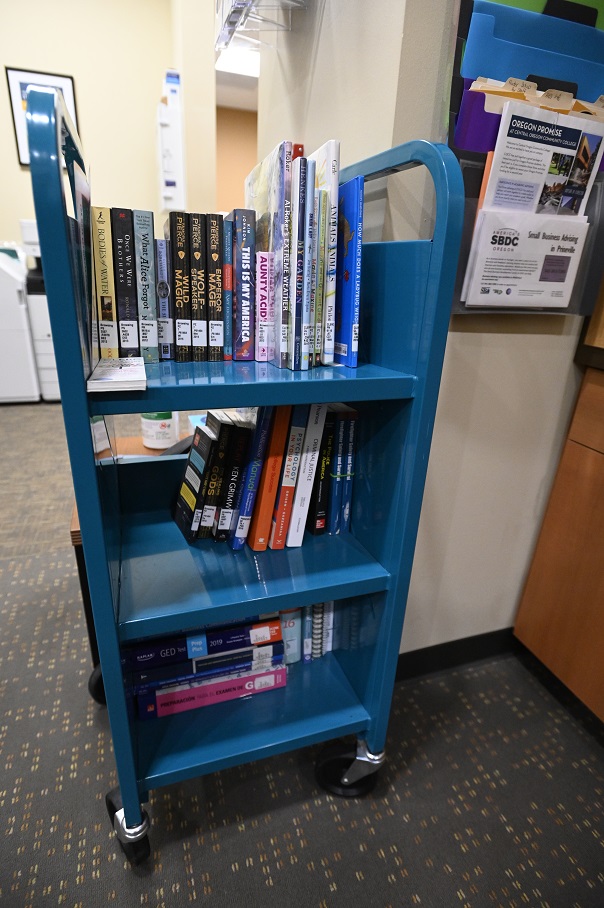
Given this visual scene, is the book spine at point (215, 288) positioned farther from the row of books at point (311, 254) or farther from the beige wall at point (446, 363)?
the beige wall at point (446, 363)

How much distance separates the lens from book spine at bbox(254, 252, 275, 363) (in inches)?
31.8

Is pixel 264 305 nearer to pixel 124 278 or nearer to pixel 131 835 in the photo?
pixel 124 278

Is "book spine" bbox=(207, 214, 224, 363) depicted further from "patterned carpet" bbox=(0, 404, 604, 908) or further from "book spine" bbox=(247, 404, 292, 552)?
"patterned carpet" bbox=(0, 404, 604, 908)

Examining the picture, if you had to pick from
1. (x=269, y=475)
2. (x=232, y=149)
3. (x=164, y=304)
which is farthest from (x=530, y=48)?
(x=232, y=149)

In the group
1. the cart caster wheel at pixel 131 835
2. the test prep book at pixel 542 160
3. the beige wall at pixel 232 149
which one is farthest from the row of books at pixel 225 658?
the beige wall at pixel 232 149

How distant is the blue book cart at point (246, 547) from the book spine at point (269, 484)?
0.12 feet

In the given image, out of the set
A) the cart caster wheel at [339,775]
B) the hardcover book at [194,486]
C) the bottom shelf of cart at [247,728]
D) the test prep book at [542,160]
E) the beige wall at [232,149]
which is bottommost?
the cart caster wheel at [339,775]

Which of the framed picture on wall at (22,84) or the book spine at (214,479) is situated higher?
the framed picture on wall at (22,84)

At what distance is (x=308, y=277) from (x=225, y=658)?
81 centimetres

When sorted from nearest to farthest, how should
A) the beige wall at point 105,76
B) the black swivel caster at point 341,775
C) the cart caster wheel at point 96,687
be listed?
1. the black swivel caster at point 341,775
2. the cart caster wheel at point 96,687
3. the beige wall at point 105,76

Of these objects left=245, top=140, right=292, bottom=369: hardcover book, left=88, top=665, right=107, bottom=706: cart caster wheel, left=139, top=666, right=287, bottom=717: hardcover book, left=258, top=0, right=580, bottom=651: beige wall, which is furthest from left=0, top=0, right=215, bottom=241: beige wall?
left=139, top=666, right=287, bottom=717: hardcover book

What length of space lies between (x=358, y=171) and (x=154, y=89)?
388 centimetres

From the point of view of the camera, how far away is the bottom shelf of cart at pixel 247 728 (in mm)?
907

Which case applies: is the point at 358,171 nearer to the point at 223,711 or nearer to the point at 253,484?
the point at 253,484
